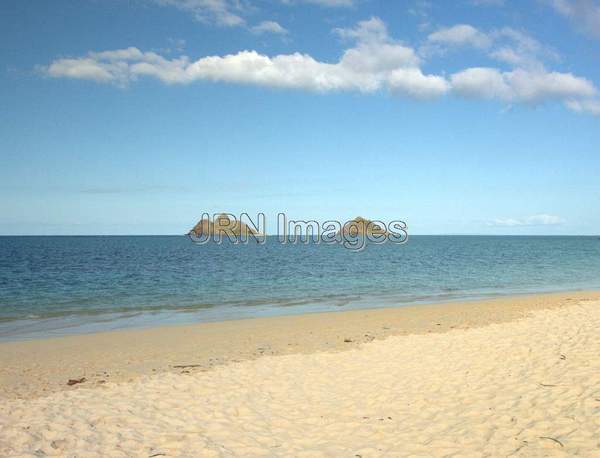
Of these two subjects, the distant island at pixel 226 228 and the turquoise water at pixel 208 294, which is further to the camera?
the distant island at pixel 226 228

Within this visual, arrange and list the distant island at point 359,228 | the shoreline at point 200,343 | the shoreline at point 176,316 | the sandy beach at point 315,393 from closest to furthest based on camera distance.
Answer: the sandy beach at point 315,393
the shoreline at point 200,343
the shoreline at point 176,316
the distant island at point 359,228

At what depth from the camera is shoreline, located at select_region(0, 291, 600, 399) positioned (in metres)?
10.2

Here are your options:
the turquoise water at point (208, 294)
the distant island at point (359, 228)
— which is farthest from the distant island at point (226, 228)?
the turquoise water at point (208, 294)

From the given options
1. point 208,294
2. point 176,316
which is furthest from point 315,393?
point 208,294

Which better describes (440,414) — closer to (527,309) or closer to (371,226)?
(527,309)

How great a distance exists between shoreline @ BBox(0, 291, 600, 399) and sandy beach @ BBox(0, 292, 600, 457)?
0.23ft

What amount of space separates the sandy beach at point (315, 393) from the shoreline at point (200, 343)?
69 mm

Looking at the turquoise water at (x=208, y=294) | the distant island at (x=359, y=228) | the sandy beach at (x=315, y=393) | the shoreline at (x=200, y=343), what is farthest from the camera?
the distant island at (x=359, y=228)

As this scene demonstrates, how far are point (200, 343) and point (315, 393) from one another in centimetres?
604

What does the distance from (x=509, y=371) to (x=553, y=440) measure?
3332 millimetres

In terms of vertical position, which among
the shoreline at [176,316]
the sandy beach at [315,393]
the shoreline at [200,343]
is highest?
the sandy beach at [315,393]

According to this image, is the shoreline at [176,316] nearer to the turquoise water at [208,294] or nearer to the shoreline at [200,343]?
the turquoise water at [208,294]

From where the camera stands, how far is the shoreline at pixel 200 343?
10188 millimetres

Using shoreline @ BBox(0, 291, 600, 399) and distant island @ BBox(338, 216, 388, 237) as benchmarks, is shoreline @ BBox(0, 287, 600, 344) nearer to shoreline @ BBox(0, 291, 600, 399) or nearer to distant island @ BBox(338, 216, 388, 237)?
shoreline @ BBox(0, 291, 600, 399)
